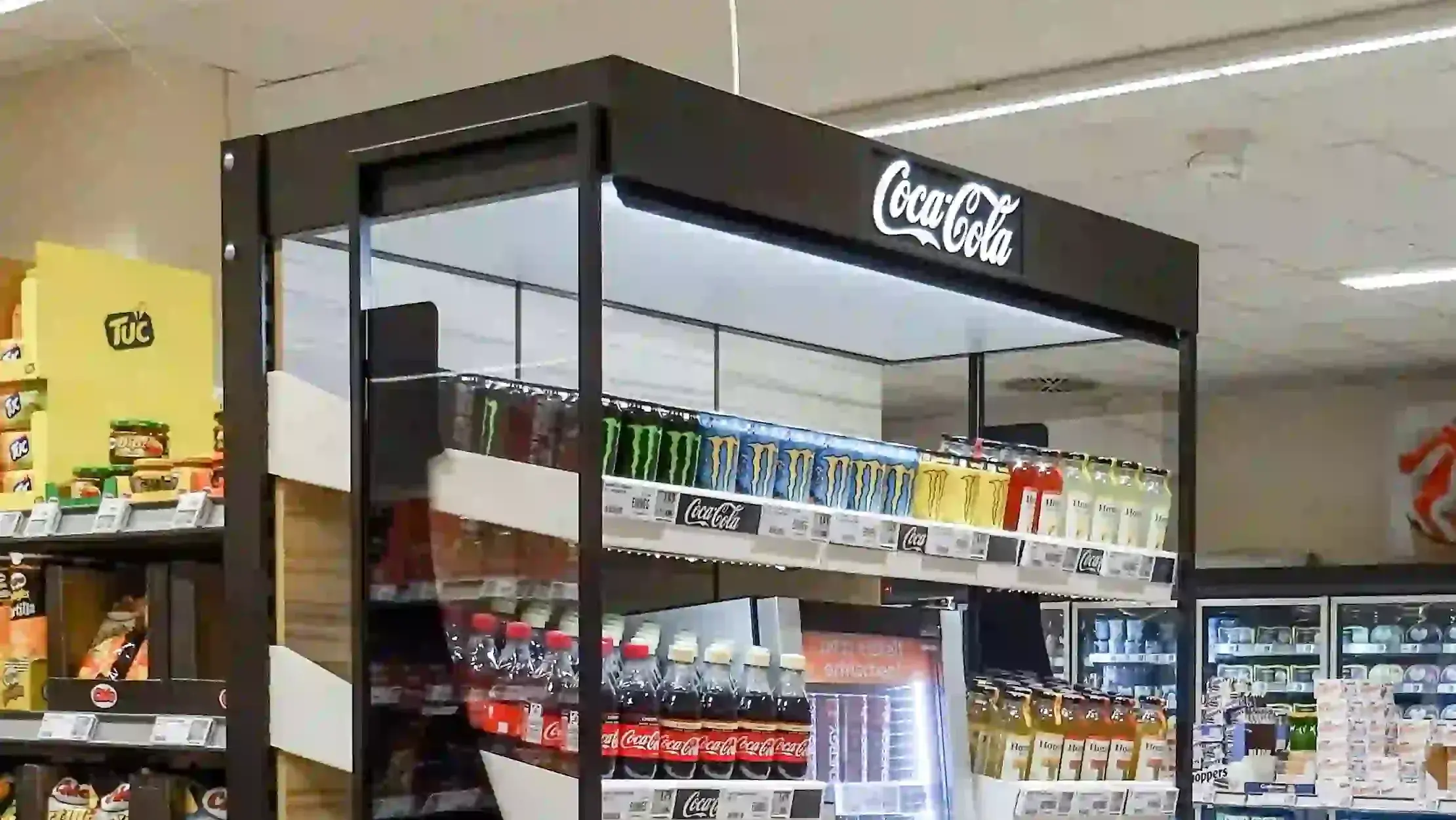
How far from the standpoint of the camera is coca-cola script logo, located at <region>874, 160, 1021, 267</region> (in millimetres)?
2486

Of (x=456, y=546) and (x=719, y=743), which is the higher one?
(x=456, y=546)

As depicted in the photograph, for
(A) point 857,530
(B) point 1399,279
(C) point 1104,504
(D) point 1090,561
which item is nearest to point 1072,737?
(D) point 1090,561

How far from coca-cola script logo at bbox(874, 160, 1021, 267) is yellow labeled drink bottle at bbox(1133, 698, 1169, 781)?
1.00 meters

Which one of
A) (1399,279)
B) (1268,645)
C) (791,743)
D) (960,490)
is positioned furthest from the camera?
(1268,645)

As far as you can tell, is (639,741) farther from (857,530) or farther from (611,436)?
(857,530)

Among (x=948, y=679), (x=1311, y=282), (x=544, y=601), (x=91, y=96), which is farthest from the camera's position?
(x=1311, y=282)

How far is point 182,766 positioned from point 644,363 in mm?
1477

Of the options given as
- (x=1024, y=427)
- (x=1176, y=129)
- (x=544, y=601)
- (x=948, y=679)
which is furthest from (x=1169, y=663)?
(x=544, y=601)

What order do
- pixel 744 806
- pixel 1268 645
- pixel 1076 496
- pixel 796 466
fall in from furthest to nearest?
1. pixel 1268 645
2. pixel 1076 496
3. pixel 796 466
4. pixel 744 806

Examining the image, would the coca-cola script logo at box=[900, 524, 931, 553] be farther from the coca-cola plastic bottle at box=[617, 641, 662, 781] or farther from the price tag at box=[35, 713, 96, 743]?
the price tag at box=[35, 713, 96, 743]

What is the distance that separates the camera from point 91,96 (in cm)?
567

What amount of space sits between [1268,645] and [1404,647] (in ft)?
2.53

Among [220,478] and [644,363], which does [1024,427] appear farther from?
[220,478]

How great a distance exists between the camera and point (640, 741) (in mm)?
2221
